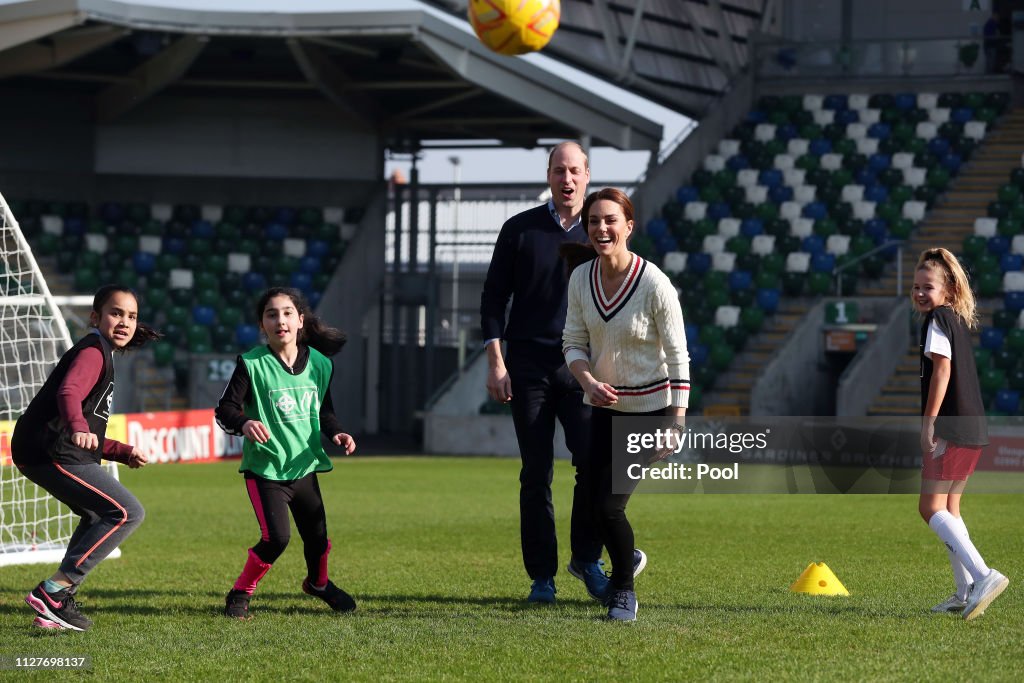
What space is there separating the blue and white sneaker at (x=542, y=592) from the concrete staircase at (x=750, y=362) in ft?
55.8

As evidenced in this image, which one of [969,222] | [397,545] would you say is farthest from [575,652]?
[969,222]

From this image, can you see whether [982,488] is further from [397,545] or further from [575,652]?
[575,652]

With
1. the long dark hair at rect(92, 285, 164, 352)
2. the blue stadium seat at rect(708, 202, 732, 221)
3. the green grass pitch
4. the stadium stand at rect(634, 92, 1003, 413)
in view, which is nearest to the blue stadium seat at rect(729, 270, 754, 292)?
the stadium stand at rect(634, 92, 1003, 413)

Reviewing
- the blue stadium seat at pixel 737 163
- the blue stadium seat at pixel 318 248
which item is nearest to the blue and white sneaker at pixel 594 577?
the blue stadium seat at pixel 737 163

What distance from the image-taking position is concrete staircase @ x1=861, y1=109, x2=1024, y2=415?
78.7ft

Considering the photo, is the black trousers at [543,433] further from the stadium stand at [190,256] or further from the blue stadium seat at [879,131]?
the blue stadium seat at [879,131]

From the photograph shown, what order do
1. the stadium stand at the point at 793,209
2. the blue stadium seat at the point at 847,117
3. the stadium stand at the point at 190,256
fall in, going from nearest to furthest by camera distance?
the stadium stand at the point at 793,209 < the stadium stand at the point at 190,256 < the blue stadium seat at the point at 847,117

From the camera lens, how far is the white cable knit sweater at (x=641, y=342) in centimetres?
689

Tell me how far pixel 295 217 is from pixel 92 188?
4289 mm

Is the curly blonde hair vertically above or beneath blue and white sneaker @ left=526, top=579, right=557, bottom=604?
above

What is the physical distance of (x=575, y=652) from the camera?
623 cm

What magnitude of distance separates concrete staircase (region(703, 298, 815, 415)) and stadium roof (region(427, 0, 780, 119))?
6.38 meters

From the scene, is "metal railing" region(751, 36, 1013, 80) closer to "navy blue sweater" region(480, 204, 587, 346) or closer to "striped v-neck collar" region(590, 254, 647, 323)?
"navy blue sweater" region(480, 204, 587, 346)

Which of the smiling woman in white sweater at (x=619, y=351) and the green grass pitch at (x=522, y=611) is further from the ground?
the smiling woman in white sweater at (x=619, y=351)
